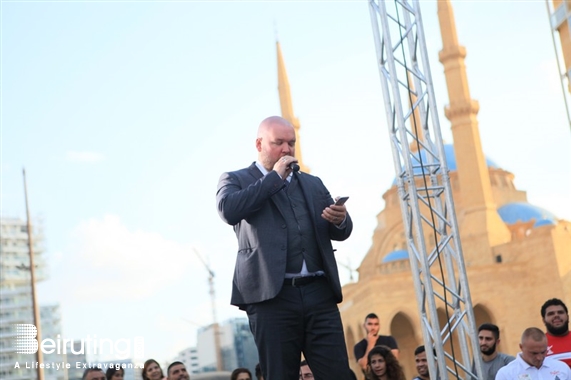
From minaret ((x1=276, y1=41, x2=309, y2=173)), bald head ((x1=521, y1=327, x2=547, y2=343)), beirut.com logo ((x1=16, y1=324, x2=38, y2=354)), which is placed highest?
minaret ((x1=276, y1=41, x2=309, y2=173))

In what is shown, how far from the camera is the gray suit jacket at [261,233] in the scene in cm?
336

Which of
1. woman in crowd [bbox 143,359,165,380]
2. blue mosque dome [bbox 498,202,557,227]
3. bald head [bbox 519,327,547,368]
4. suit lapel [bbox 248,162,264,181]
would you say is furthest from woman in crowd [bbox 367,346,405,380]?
blue mosque dome [bbox 498,202,557,227]

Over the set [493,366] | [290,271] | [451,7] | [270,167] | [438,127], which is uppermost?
[451,7]

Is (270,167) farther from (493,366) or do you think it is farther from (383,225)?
(383,225)

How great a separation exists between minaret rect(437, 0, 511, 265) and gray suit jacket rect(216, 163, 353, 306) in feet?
116

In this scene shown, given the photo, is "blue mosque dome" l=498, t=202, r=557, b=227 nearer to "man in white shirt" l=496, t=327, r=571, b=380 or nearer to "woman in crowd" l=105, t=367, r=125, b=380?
"woman in crowd" l=105, t=367, r=125, b=380

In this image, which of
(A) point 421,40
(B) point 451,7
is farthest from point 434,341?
(B) point 451,7

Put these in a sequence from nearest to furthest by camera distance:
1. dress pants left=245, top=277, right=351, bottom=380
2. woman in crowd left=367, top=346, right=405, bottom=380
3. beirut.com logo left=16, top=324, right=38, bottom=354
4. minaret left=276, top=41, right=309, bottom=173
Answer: dress pants left=245, top=277, right=351, bottom=380 < woman in crowd left=367, top=346, right=405, bottom=380 < beirut.com logo left=16, top=324, right=38, bottom=354 < minaret left=276, top=41, right=309, bottom=173

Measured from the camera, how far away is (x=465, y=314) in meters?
7.34

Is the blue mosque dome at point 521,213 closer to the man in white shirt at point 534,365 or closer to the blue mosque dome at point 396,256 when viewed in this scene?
the blue mosque dome at point 396,256

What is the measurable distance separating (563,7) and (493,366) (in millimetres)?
13742

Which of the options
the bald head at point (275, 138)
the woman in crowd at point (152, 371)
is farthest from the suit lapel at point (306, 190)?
the woman in crowd at point (152, 371)

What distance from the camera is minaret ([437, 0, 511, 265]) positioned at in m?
38.2

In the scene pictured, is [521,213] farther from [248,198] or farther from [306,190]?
[248,198]
